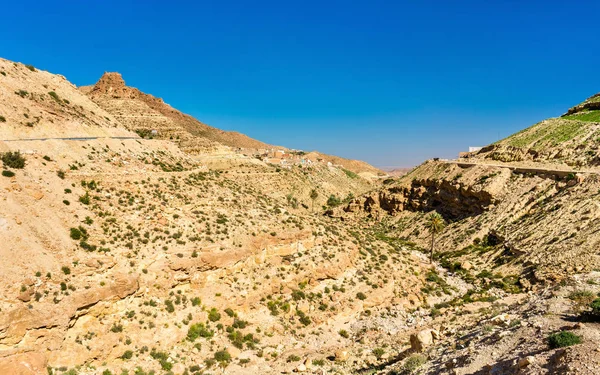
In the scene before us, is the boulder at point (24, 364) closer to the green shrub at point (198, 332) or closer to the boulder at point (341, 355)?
the green shrub at point (198, 332)

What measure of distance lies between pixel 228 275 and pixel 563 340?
53.0 ft

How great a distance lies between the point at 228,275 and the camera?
21438 mm

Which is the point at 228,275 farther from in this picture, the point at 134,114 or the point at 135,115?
the point at 134,114

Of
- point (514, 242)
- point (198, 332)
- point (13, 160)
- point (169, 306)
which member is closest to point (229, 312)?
point (198, 332)

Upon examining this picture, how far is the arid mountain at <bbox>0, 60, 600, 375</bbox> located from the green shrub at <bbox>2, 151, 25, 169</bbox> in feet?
0.36

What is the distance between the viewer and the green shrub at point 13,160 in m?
19.2

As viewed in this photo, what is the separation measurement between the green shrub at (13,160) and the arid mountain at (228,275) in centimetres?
11

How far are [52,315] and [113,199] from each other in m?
8.96

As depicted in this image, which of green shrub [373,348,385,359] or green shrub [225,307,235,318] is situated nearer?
green shrub [373,348,385,359]

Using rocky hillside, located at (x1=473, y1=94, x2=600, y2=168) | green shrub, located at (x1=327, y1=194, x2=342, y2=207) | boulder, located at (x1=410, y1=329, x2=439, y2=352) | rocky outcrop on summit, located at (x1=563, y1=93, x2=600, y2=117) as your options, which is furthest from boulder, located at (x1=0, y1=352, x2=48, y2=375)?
rocky outcrop on summit, located at (x1=563, y1=93, x2=600, y2=117)

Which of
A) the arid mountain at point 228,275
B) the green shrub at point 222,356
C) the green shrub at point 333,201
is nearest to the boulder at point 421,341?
the arid mountain at point 228,275

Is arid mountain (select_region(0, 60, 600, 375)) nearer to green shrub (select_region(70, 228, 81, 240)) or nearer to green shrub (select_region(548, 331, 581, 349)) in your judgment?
green shrub (select_region(548, 331, 581, 349))

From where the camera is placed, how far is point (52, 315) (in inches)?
571

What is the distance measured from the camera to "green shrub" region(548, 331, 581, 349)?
10.7 meters
